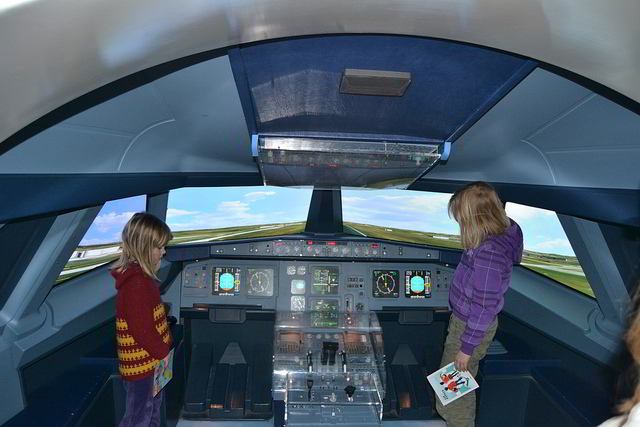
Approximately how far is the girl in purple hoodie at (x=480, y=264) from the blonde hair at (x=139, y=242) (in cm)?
167

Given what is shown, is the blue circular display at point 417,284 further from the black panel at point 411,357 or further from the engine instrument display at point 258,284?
the engine instrument display at point 258,284

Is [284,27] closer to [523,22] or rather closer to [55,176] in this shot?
[523,22]

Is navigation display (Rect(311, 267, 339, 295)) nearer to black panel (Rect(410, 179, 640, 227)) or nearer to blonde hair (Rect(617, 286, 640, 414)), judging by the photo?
black panel (Rect(410, 179, 640, 227))

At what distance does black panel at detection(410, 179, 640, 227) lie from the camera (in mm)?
1846

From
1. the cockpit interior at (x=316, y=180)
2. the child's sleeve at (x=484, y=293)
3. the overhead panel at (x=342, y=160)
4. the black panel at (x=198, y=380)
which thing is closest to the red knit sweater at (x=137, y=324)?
the cockpit interior at (x=316, y=180)

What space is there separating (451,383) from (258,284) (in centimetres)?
226

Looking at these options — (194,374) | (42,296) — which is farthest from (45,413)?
(194,374)

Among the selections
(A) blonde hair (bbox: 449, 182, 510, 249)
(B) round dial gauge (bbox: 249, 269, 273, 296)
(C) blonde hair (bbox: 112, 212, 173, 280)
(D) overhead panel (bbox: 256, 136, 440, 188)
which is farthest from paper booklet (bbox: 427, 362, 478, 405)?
(B) round dial gauge (bbox: 249, 269, 273, 296)

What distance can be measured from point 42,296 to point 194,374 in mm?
1735

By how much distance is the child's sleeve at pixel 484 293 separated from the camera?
8.20ft

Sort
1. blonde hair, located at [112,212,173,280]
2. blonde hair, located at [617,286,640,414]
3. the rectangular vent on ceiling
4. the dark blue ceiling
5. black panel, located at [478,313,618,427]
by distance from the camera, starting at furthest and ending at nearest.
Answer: black panel, located at [478,313,618,427], blonde hair, located at [112,212,173,280], the rectangular vent on ceiling, the dark blue ceiling, blonde hair, located at [617,286,640,414]

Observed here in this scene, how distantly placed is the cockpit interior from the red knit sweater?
17.6 inches

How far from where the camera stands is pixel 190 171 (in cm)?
296

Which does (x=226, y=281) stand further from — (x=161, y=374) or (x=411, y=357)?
(x=411, y=357)
